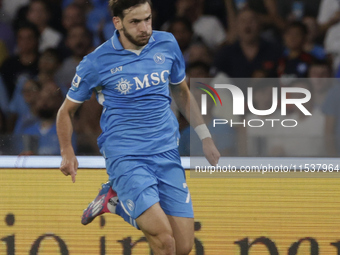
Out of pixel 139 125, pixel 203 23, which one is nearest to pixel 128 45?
pixel 139 125

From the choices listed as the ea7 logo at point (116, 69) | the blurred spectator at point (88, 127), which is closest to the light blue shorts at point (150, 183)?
the ea7 logo at point (116, 69)

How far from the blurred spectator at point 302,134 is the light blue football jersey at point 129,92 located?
4.07ft

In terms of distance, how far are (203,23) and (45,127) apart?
173 centimetres

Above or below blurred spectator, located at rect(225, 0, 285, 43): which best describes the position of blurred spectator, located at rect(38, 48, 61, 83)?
below

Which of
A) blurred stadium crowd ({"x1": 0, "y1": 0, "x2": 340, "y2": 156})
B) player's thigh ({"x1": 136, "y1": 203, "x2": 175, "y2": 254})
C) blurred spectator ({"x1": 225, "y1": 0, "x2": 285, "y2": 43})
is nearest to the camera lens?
player's thigh ({"x1": 136, "y1": 203, "x2": 175, "y2": 254})

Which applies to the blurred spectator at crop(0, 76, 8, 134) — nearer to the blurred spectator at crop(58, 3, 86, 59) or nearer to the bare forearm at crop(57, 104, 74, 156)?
the blurred spectator at crop(58, 3, 86, 59)

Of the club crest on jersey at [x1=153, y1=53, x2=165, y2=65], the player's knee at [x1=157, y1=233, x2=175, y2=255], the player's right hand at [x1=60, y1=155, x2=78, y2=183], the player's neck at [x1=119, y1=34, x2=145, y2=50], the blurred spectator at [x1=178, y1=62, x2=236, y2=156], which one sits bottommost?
the player's knee at [x1=157, y1=233, x2=175, y2=255]

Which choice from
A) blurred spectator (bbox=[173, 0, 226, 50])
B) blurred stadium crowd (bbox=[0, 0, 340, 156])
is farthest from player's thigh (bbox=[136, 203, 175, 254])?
blurred spectator (bbox=[173, 0, 226, 50])

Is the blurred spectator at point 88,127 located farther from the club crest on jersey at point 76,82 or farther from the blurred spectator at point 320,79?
the blurred spectator at point 320,79

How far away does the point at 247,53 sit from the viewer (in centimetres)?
459

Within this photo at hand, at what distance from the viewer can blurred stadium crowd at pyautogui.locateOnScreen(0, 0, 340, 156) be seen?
166 inches

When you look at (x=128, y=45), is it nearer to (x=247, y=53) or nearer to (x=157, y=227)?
(x=157, y=227)

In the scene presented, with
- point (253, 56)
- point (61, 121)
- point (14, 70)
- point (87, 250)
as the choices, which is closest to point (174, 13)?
point (253, 56)

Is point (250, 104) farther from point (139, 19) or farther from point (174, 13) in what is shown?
point (139, 19)
